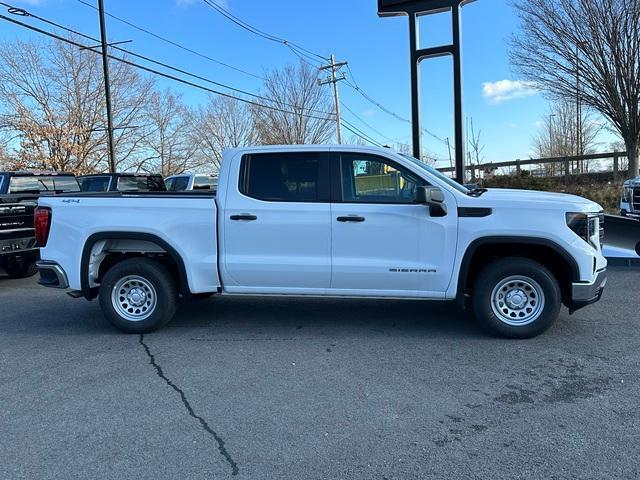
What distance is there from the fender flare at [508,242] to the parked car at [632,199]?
654 cm

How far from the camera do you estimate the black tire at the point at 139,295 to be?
5777 mm

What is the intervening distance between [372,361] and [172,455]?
2.12 metres

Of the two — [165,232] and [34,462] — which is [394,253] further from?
[34,462]

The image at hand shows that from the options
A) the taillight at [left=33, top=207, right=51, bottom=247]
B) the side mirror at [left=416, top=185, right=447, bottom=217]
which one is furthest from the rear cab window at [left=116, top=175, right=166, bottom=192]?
the side mirror at [left=416, top=185, right=447, bottom=217]

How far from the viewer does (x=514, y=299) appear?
5340 mm

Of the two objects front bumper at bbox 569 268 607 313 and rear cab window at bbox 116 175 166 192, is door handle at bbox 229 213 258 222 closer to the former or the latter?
front bumper at bbox 569 268 607 313

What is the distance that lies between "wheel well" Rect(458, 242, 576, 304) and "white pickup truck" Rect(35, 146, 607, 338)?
0.01m

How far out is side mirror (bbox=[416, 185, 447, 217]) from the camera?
200 inches

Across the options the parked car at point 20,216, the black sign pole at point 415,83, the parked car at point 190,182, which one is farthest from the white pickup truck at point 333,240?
the parked car at point 190,182

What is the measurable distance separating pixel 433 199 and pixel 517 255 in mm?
Answer: 1138

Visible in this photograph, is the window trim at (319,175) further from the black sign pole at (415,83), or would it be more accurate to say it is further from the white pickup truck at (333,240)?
the black sign pole at (415,83)

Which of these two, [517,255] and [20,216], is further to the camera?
[20,216]

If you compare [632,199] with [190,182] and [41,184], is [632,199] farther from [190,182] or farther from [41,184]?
[190,182]

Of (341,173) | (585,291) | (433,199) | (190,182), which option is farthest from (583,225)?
(190,182)
